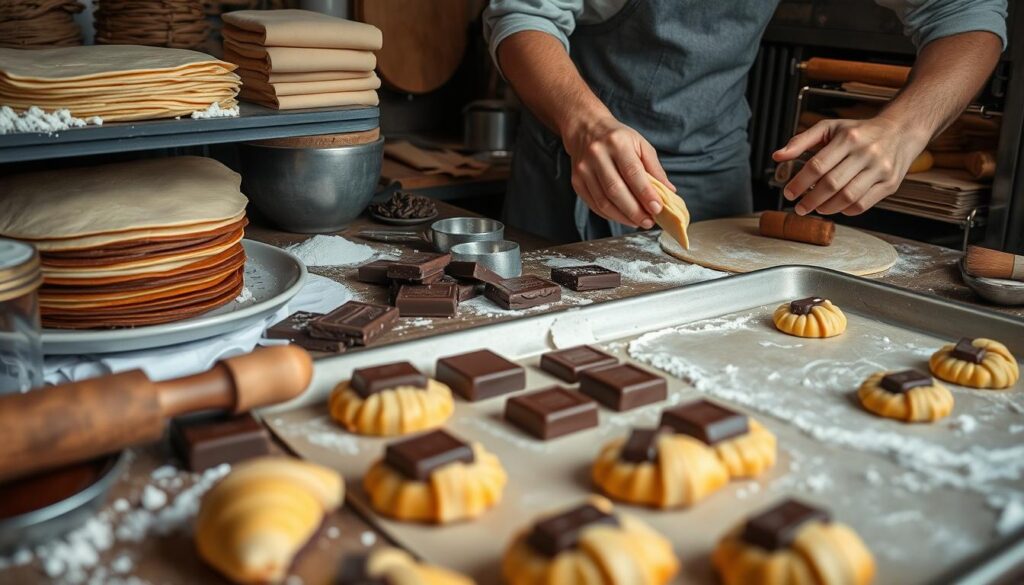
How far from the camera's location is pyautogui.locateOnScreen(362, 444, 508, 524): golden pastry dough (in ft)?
2.65

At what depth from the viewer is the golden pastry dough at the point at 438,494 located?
Result: 81cm

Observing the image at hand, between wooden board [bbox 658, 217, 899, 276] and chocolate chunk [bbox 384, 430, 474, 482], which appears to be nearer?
chocolate chunk [bbox 384, 430, 474, 482]

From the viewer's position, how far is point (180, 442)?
3.00ft

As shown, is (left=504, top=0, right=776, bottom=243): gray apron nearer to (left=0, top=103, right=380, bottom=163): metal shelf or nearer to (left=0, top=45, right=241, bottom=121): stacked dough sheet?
(left=0, top=103, right=380, bottom=163): metal shelf

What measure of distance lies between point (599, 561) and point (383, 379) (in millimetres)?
381

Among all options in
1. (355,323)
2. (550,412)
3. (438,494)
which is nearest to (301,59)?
(355,323)

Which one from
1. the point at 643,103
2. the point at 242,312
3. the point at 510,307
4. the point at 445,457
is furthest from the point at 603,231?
the point at 445,457

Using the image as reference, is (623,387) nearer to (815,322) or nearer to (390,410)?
(390,410)

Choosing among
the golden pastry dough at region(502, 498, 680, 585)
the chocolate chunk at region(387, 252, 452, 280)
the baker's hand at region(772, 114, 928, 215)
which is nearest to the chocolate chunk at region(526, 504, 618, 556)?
the golden pastry dough at region(502, 498, 680, 585)

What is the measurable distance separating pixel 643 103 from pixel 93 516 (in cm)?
165

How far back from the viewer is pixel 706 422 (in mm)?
911

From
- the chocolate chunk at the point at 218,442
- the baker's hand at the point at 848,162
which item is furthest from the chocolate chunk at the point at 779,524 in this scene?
the baker's hand at the point at 848,162

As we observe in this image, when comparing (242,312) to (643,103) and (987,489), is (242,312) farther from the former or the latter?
(643,103)

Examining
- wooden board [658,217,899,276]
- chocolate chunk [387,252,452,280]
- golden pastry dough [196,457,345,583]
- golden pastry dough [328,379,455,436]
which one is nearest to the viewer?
golden pastry dough [196,457,345,583]
